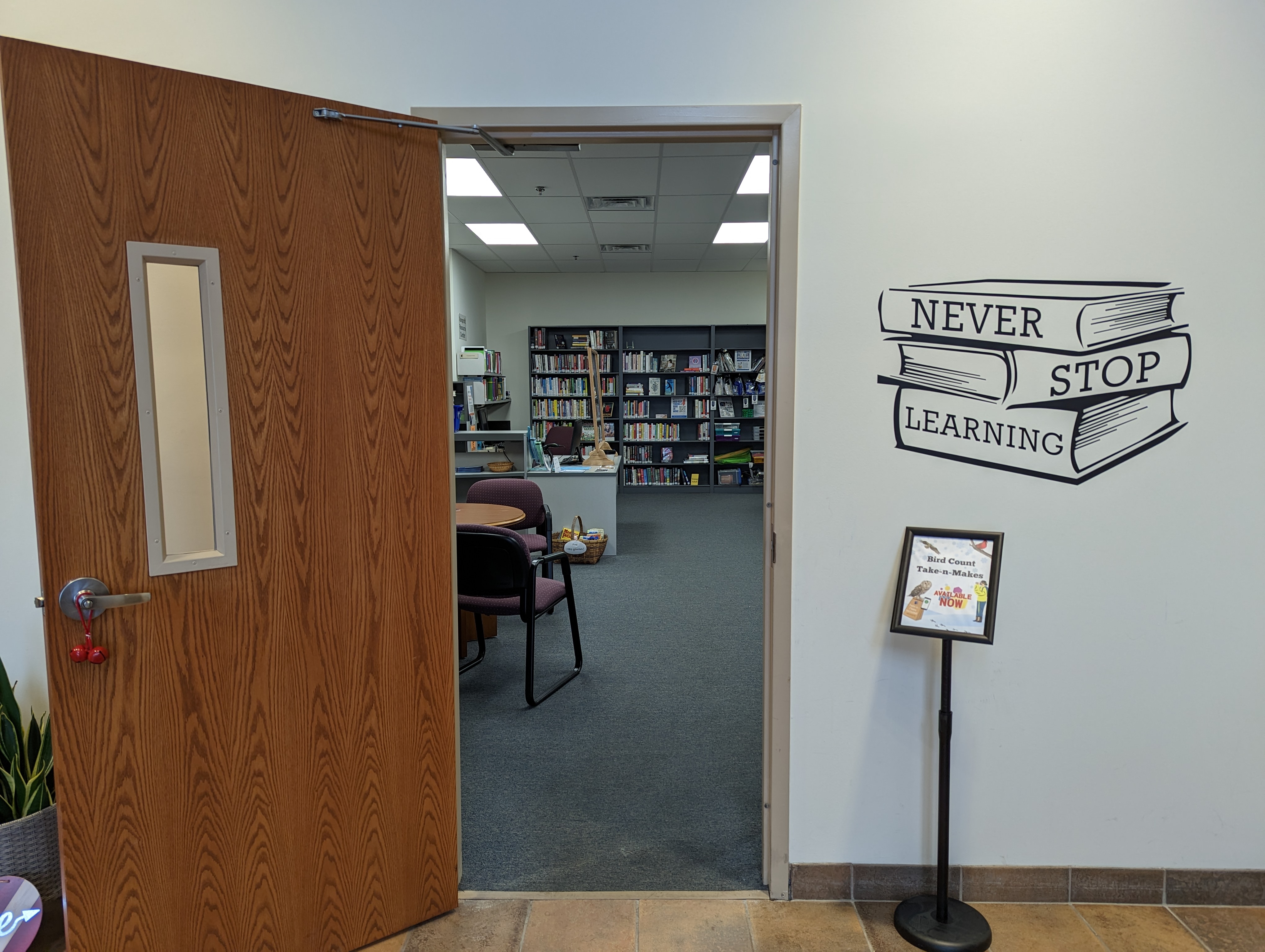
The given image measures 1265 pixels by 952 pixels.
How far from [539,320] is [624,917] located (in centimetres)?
843

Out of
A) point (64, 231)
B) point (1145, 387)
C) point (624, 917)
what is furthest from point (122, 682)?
point (1145, 387)

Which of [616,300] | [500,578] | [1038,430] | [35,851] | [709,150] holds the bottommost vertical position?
[35,851]

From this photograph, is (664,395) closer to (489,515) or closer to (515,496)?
(515,496)

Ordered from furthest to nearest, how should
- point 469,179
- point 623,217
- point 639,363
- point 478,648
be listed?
point 639,363, point 623,217, point 469,179, point 478,648

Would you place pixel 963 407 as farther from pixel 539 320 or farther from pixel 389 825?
pixel 539 320

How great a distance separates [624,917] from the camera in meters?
1.96

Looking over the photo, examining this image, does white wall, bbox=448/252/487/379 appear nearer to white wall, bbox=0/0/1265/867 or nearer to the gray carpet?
the gray carpet

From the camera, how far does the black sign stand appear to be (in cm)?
183

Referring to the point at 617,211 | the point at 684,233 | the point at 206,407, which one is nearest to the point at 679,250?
the point at 684,233

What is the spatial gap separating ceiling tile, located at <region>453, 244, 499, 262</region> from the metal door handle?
6.68 meters

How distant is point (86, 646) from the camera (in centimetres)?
150

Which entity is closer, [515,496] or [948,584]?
[948,584]

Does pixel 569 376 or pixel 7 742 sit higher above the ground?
pixel 569 376

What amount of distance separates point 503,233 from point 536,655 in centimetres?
473
